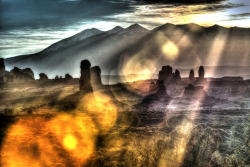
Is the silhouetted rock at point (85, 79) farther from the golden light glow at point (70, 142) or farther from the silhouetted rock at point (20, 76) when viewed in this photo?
the silhouetted rock at point (20, 76)

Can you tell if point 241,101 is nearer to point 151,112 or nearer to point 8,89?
point 151,112

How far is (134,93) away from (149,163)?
79.2 metres

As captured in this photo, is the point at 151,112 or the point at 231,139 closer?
the point at 231,139

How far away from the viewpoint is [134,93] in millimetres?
104312

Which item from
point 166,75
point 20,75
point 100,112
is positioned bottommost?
point 100,112

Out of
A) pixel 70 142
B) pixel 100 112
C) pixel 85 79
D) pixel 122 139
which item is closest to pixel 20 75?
pixel 85 79

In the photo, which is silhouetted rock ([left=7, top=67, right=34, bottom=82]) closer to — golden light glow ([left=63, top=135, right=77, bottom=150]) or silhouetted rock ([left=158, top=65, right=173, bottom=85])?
silhouetted rock ([left=158, top=65, right=173, bottom=85])

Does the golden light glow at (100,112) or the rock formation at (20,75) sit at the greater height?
the rock formation at (20,75)

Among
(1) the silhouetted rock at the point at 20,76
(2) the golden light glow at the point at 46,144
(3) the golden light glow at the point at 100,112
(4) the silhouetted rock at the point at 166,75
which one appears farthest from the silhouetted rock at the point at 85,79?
(4) the silhouetted rock at the point at 166,75

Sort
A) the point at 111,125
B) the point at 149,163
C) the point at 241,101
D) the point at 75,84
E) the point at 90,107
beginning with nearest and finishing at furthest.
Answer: the point at 149,163 → the point at 111,125 → the point at 90,107 → the point at 241,101 → the point at 75,84

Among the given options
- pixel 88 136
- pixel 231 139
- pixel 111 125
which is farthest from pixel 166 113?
pixel 88 136

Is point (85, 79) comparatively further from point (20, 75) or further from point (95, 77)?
point (20, 75)

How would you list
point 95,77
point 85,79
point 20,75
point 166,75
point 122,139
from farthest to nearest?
point 166,75
point 20,75
point 95,77
point 85,79
point 122,139

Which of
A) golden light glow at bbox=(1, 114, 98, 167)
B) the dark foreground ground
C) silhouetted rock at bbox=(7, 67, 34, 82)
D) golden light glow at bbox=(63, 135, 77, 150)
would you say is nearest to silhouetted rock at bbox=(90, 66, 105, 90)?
the dark foreground ground
